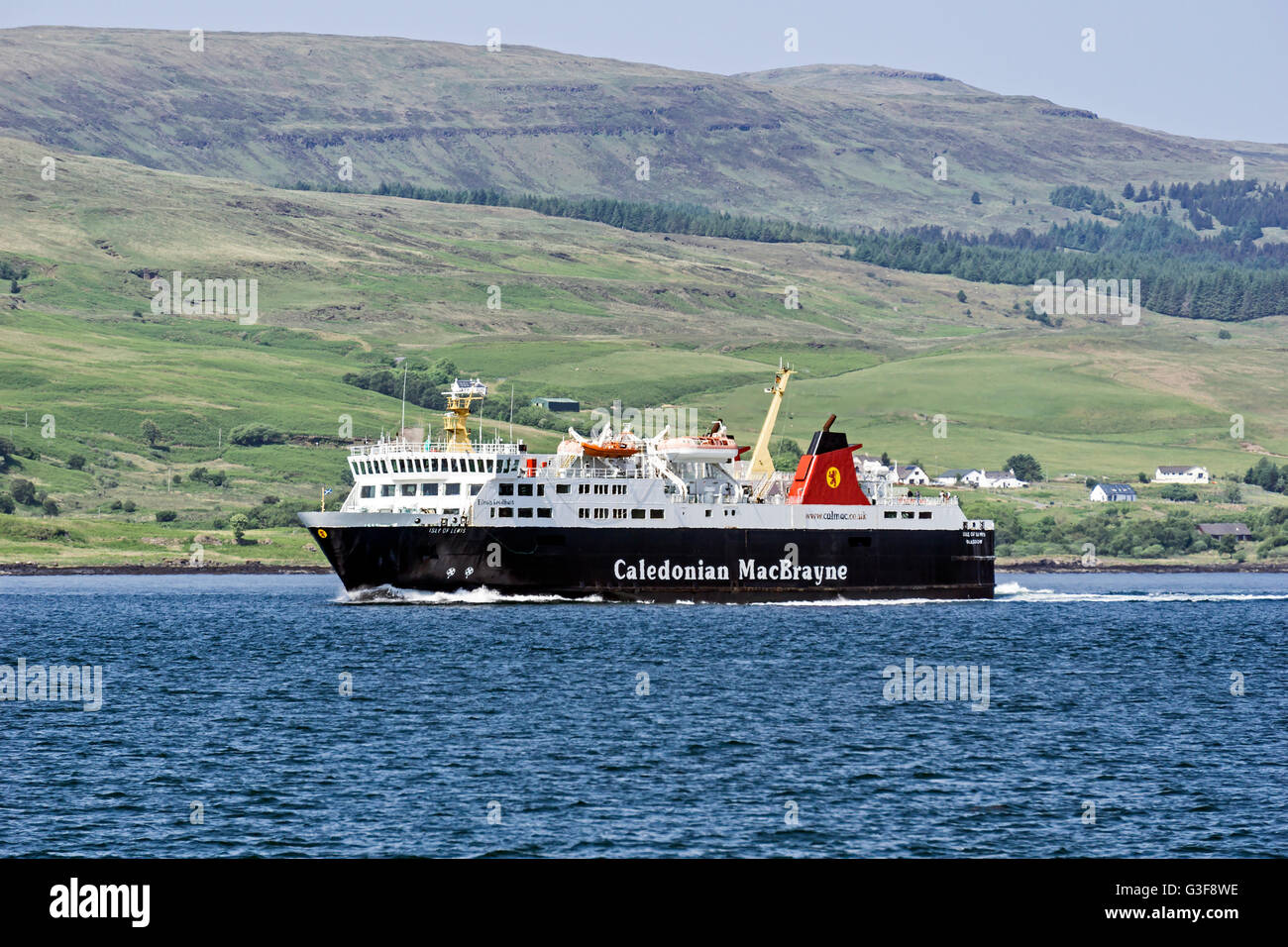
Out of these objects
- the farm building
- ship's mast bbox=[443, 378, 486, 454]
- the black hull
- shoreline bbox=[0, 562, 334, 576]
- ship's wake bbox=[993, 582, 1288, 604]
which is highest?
ship's mast bbox=[443, 378, 486, 454]

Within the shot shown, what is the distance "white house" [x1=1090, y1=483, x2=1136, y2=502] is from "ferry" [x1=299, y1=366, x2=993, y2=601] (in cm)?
11095

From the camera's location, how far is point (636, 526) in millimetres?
80875

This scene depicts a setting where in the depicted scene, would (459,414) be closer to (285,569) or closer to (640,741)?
(640,741)

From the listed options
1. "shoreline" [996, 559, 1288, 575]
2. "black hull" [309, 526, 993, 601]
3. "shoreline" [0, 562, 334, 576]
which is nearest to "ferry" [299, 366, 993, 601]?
"black hull" [309, 526, 993, 601]

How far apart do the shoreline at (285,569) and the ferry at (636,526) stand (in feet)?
225

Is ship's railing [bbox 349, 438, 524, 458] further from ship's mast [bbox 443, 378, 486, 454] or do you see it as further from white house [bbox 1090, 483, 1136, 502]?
white house [bbox 1090, 483, 1136, 502]

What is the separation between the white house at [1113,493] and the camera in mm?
196750

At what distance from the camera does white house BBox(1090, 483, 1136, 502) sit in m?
197

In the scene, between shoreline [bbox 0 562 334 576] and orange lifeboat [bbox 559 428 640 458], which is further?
shoreline [bbox 0 562 334 576]

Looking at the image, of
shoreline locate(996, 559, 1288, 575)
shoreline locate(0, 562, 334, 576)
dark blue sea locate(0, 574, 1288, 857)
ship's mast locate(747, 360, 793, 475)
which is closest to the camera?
dark blue sea locate(0, 574, 1288, 857)

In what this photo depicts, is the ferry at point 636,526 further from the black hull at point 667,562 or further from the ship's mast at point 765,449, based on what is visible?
the ship's mast at point 765,449

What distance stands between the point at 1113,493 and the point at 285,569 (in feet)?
342

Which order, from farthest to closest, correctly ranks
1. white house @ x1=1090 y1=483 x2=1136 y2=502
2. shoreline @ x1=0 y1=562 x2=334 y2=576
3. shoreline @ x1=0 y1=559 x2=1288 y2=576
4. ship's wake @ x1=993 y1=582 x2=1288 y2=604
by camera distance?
white house @ x1=1090 y1=483 x2=1136 y2=502 < shoreline @ x1=0 y1=559 x2=1288 y2=576 < shoreline @ x1=0 y1=562 x2=334 y2=576 < ship's wake @ x1=993 y1=582 x2=1288 y2=604
